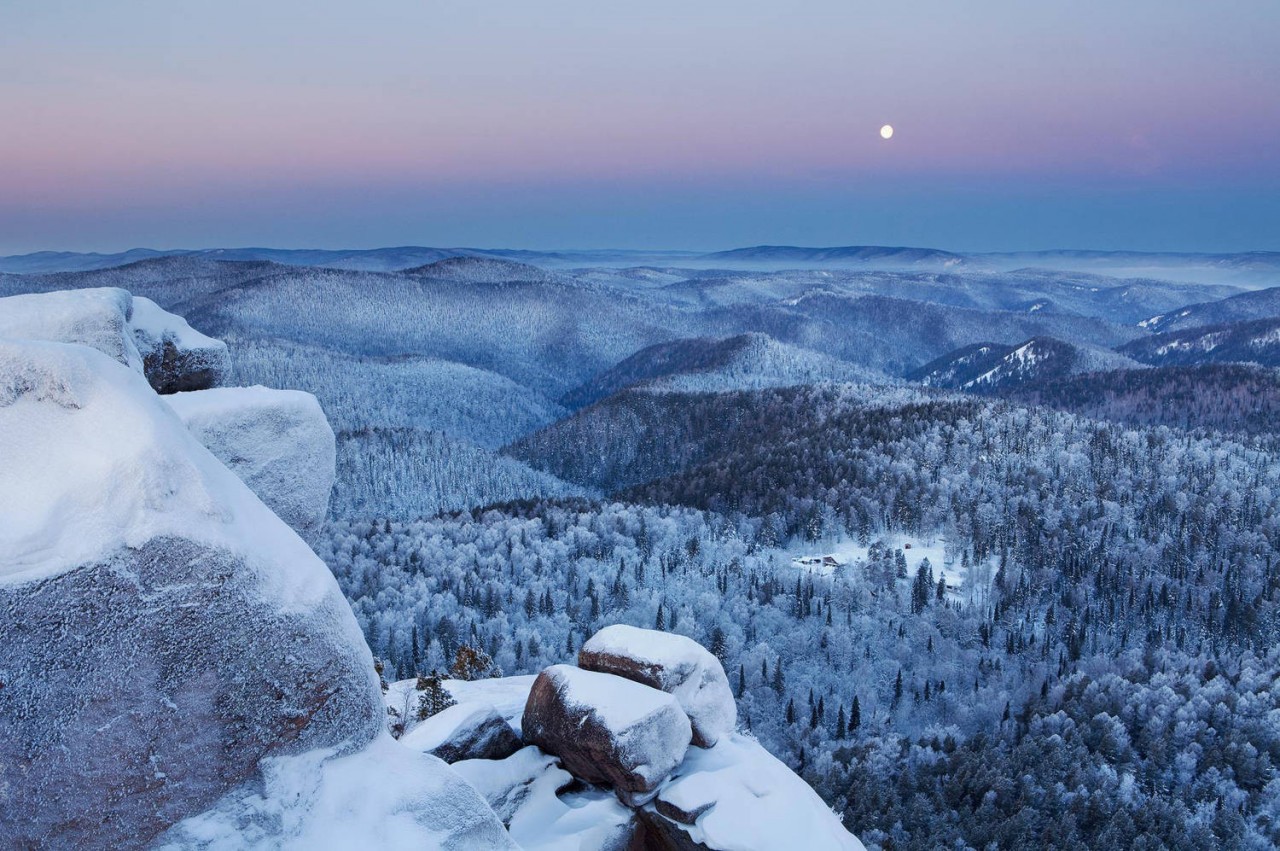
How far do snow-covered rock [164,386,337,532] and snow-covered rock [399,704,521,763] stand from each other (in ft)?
30.5

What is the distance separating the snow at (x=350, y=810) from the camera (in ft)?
45.5

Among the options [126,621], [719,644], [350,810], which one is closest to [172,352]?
[126,621]

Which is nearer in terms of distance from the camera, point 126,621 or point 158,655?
point 126,621

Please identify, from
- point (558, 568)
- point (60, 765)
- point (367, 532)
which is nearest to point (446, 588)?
point (558, 568)

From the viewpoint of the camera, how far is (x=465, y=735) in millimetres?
29516

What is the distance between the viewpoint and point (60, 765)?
12.5 metres

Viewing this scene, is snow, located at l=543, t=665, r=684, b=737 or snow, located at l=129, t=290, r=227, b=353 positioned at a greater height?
snow, located at l=129, t=290, r=227, b=353

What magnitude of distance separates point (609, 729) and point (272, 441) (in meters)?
14.8

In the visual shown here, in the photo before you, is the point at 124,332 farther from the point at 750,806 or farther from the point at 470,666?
the point at 470,666

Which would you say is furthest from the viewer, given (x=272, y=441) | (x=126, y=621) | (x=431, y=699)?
(x=431, y=699)

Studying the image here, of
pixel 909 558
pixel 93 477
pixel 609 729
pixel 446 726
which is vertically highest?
pixel 93 477

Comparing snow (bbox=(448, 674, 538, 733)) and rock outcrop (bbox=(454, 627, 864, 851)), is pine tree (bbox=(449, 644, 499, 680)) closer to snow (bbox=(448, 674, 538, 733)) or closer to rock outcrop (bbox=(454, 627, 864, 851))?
snow (bbox=(448, 674, 538, 733))

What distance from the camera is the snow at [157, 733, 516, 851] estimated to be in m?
13.9

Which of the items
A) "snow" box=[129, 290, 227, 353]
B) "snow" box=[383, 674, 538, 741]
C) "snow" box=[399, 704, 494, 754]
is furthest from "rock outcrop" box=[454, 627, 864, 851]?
"snow" box=[129, 290, 227, 353]
